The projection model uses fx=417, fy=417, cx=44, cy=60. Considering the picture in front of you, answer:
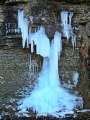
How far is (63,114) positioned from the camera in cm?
667

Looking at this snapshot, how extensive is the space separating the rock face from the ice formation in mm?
102

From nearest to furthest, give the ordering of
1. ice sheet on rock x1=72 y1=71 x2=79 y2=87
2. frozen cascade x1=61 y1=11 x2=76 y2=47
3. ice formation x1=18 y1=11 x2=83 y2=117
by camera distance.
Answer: ice formation x1=18 y1=11 x2=83 y2=117, frozen cascade x1=61 y1=11 x2=76 y2=47, ice sheet on rock x1=72 y1=71 x2=79 y2=87

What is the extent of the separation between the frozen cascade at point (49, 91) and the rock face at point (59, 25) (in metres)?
0.11

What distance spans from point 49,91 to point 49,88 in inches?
2.4

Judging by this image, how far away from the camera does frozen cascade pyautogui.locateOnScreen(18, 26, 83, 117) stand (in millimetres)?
6750

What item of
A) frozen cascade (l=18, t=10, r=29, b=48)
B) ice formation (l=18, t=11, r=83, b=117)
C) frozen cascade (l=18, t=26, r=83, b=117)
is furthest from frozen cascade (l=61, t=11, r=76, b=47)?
frozen cascade (l=18, t=10, r=29, b=48)

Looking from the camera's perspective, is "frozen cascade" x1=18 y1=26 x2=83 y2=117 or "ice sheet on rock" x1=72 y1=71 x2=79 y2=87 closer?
"frozen cascade" x1=18 y1=26 x2=83 y2=117

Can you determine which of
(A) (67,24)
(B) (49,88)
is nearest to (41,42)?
(A) (67,24)

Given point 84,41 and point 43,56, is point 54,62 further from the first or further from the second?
point 84,41

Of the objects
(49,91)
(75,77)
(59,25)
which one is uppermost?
(59,25)

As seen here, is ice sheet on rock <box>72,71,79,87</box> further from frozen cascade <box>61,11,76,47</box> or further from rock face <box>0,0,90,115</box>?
frozen cascade <box>61,11,76,47</box>

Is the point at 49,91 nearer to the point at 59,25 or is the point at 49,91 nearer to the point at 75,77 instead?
the point at 75,77

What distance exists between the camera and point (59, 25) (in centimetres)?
689

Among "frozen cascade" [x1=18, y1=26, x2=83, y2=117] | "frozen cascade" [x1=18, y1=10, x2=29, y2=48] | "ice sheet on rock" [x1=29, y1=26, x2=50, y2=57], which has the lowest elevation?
"frozen cascade" [x1=18, y1=26, x2=83, y2=117]
